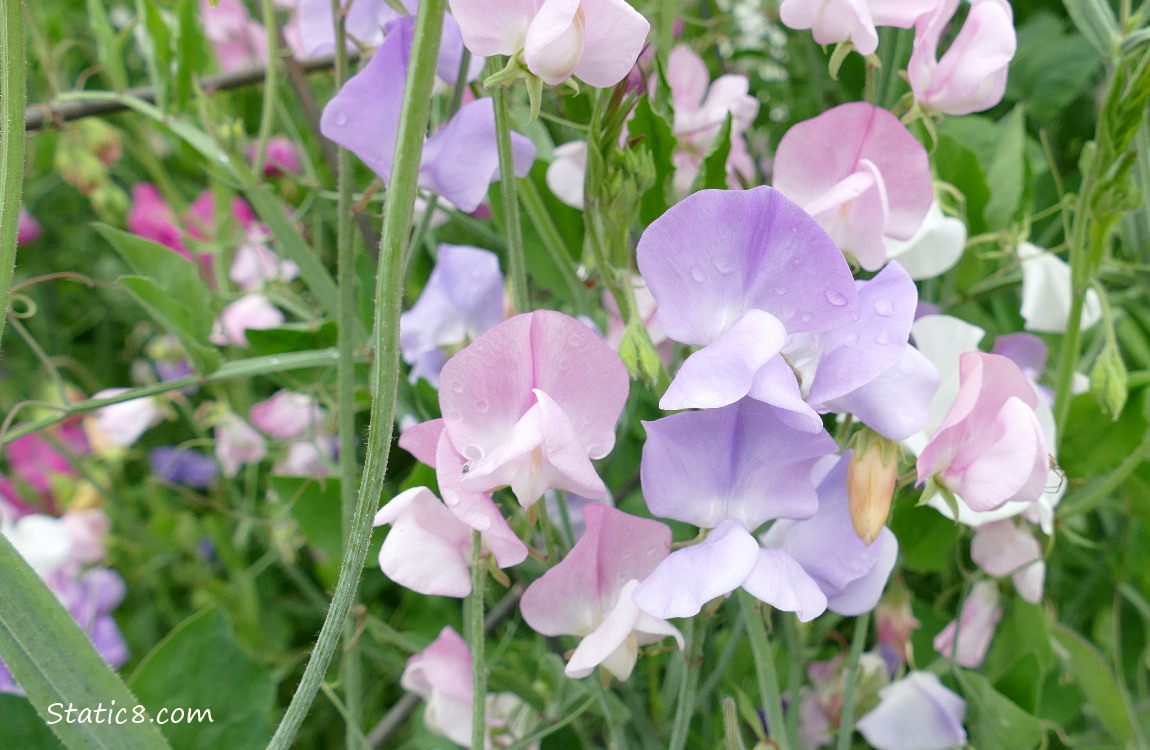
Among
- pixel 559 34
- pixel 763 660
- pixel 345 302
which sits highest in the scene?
pixel 559 34

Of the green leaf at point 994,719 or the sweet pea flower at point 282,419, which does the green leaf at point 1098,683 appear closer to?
the green leaf at point 994,719

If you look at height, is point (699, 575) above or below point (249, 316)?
above

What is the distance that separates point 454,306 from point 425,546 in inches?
6.9

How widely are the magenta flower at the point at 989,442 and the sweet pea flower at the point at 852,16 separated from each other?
12cm

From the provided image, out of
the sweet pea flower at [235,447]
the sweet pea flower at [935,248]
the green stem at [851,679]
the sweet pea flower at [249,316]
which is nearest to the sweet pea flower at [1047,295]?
the sweet pea flower at [935,248]

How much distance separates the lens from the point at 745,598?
1.18ft

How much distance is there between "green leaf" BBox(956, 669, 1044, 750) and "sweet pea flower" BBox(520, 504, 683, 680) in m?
0.21

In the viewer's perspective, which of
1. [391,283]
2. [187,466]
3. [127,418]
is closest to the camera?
[391,283]

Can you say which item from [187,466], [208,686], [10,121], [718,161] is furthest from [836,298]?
[187,466]

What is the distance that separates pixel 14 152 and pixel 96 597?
2.01 ft

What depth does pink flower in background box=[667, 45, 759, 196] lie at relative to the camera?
529 millimetres

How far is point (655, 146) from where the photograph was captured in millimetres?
411

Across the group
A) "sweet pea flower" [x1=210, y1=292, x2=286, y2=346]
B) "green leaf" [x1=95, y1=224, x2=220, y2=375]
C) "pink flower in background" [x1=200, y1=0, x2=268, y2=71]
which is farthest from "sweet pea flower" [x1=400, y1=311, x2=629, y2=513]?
"pink flower in background" [x1=200, y1=0, x2=268, y2=71]

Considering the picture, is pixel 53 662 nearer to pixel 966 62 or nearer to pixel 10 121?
pixel 10 121
